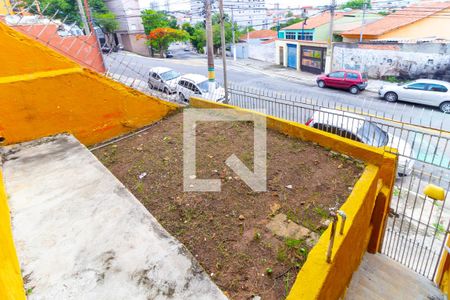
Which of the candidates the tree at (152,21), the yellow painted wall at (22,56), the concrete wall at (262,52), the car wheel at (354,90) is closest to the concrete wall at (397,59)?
the car wheel at (354,90)

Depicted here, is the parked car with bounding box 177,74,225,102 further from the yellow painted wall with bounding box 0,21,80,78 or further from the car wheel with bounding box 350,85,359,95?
the car wheel with bounding box 350,85,359,95

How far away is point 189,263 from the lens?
6.44 feet

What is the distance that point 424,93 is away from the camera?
13.8 m

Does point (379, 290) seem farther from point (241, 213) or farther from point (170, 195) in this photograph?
point (170, 195)

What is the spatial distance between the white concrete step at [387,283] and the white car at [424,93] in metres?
11.2

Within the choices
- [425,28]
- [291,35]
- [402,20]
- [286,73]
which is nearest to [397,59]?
[425,28]

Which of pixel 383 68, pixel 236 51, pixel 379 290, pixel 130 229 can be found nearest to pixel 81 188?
pixel 130 229

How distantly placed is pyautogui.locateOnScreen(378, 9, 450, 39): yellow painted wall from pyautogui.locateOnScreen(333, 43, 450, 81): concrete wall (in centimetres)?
353

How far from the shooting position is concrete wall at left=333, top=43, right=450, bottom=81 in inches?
636

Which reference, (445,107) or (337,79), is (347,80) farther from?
(445,107)

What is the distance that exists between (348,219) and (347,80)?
642 inches

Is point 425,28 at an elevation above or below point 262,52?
above
